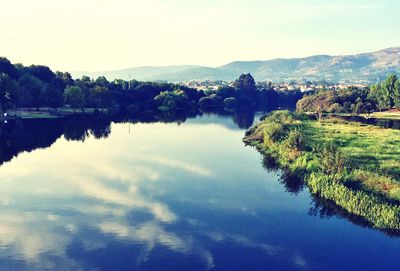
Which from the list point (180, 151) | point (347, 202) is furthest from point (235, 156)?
point (347, 202)

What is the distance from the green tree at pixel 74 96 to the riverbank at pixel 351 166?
3168 inches

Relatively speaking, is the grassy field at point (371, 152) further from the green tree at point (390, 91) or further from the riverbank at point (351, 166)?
the green tree at point (390, 91)

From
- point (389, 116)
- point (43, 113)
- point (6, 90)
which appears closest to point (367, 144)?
point (389, 116)

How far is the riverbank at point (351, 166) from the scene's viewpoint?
4492 cm

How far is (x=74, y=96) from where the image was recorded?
480ft

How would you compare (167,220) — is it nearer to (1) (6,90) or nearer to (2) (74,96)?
(1) (6,90)

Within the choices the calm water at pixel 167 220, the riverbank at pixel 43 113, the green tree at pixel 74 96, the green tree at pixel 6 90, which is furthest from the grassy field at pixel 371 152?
the green tree at pixel 6 90

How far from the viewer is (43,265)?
3344 centimetres

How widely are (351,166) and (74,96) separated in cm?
11221

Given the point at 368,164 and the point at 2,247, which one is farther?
the point at 368,164

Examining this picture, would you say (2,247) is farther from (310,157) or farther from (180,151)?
(180,151)

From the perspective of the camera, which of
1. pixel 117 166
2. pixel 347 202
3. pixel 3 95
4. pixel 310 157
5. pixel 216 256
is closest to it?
pixel 216 256

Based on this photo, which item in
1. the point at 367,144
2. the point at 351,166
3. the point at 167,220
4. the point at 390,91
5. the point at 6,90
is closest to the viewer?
the point at 167,220

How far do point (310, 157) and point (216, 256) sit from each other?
33.6 m
